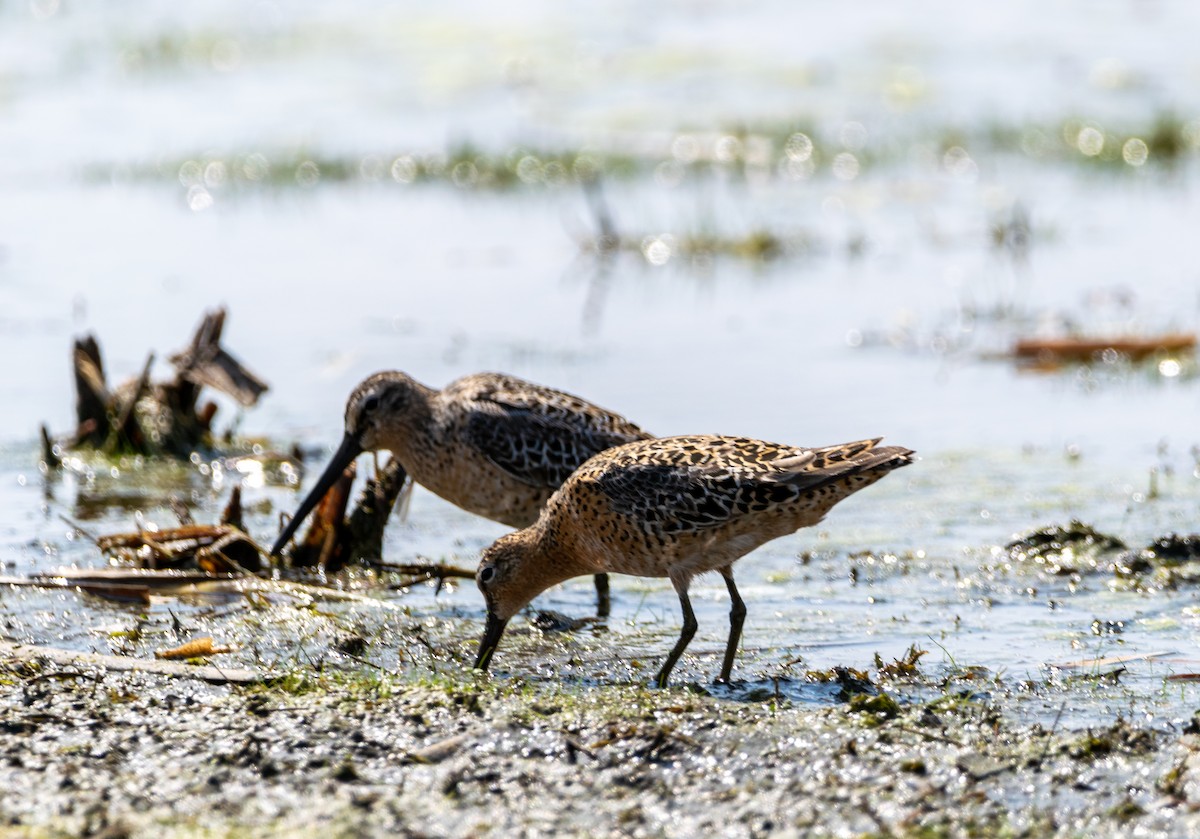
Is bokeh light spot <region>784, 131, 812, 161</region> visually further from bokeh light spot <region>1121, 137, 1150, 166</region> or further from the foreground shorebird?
the foreground shorebird

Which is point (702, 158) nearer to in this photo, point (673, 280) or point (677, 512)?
point (673, 280)

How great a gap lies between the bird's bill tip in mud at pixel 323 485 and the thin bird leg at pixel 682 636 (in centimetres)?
171

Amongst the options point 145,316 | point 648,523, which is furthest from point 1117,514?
point 145,316

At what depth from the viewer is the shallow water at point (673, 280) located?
6.22 m

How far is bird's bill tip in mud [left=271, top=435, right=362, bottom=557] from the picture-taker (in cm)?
675

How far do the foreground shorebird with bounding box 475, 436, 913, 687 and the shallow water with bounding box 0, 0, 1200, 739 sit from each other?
22 cm

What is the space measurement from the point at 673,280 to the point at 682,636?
6819 millimetres

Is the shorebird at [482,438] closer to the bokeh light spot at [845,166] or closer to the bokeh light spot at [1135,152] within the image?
the bokeh light spot at [845,166]

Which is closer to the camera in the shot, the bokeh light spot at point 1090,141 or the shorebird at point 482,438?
the shorebird at point 482,438

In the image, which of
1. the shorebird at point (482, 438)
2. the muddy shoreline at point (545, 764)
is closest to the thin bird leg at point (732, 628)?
the muddy shoreline at point (545, 764)

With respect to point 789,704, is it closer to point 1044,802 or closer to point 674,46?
point 1044,802

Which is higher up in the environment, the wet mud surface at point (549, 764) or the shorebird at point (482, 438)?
the shorebird at point (482, 438)

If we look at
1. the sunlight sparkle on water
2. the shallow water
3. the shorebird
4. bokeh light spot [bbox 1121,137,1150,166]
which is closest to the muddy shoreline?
the shallow water

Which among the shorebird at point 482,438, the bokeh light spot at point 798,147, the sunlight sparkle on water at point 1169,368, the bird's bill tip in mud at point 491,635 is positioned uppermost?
the bokeh light spot at point 798,147
